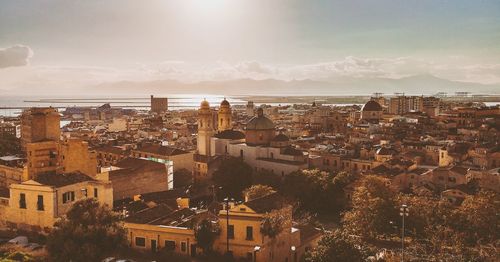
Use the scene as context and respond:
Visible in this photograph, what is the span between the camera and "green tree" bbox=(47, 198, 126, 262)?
67.6ft

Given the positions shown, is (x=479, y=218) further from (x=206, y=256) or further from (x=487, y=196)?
(x=206, y=256)

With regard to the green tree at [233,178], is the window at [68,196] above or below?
above

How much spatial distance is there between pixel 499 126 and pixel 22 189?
206 feet

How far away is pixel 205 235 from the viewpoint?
22.3 meters

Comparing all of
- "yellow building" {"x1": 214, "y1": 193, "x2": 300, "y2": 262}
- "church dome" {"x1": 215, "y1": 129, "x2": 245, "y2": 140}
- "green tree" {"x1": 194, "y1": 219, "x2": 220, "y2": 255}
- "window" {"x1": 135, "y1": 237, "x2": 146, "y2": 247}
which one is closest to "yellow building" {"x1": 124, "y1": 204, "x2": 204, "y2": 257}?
"window" {"x1": 135, "y1": 237, "x2": 146, "y2": 247}

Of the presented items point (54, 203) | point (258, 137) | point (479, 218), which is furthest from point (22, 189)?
point (258, 137)

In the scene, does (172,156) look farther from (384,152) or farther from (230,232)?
(230,232)

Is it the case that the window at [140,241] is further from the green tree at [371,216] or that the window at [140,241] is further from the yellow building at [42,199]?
the green tree at [371,216]

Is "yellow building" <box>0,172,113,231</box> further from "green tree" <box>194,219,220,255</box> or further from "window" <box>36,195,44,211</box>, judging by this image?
"green tree" <box>194,219,220,255</box>

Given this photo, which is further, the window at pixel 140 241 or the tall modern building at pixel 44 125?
the tall modern building at pixel 44 125

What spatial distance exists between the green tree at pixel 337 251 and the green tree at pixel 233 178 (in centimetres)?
2267

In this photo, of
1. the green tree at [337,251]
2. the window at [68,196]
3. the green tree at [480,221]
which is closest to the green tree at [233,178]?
the window at [68,196]

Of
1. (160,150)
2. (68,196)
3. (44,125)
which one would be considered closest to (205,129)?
(160,150)

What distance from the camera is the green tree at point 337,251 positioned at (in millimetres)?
20422
